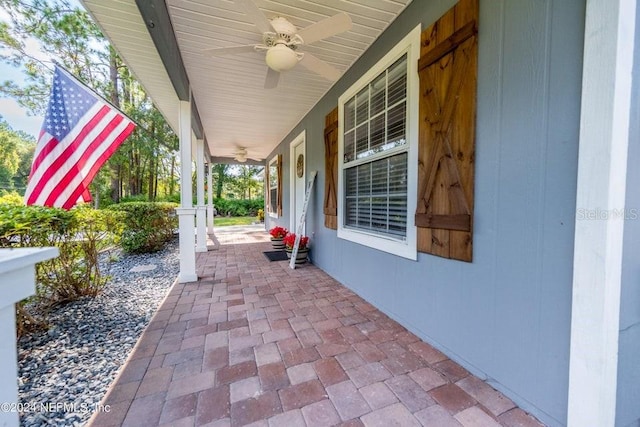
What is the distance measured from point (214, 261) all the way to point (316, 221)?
2.09 metres

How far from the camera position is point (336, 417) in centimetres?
129

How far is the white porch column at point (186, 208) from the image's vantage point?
3471 millimetres

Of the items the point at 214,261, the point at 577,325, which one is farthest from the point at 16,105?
the point at 577,325

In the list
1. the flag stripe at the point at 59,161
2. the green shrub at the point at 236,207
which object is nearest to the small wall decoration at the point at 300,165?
the flag stripe at the point at 59,161

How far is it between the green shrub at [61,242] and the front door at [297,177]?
3.18 m

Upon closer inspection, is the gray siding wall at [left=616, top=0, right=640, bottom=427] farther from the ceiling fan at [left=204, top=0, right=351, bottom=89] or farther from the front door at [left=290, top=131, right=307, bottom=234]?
the front door at [left=290, top=131, right=307, bottom=234]

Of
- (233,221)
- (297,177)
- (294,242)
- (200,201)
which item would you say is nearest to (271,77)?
(294,242)

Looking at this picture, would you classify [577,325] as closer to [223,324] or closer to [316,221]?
[223,324]

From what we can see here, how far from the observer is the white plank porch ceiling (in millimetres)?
2150

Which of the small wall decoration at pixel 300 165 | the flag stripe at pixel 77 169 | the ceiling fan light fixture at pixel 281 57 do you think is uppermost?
the ceiling fan light fixture at pixel 281 57

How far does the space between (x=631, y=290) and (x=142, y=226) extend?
635cm

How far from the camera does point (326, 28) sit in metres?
1.98

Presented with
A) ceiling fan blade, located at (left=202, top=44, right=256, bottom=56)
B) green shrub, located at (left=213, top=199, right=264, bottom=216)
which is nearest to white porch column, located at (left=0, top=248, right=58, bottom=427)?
ceiling fan blade, located at (left=202, top=44, right=256, bottom=56)

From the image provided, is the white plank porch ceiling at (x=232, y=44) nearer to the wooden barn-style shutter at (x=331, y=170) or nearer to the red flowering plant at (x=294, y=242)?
the wooden barn-style shutter at (x=331, y=170)
